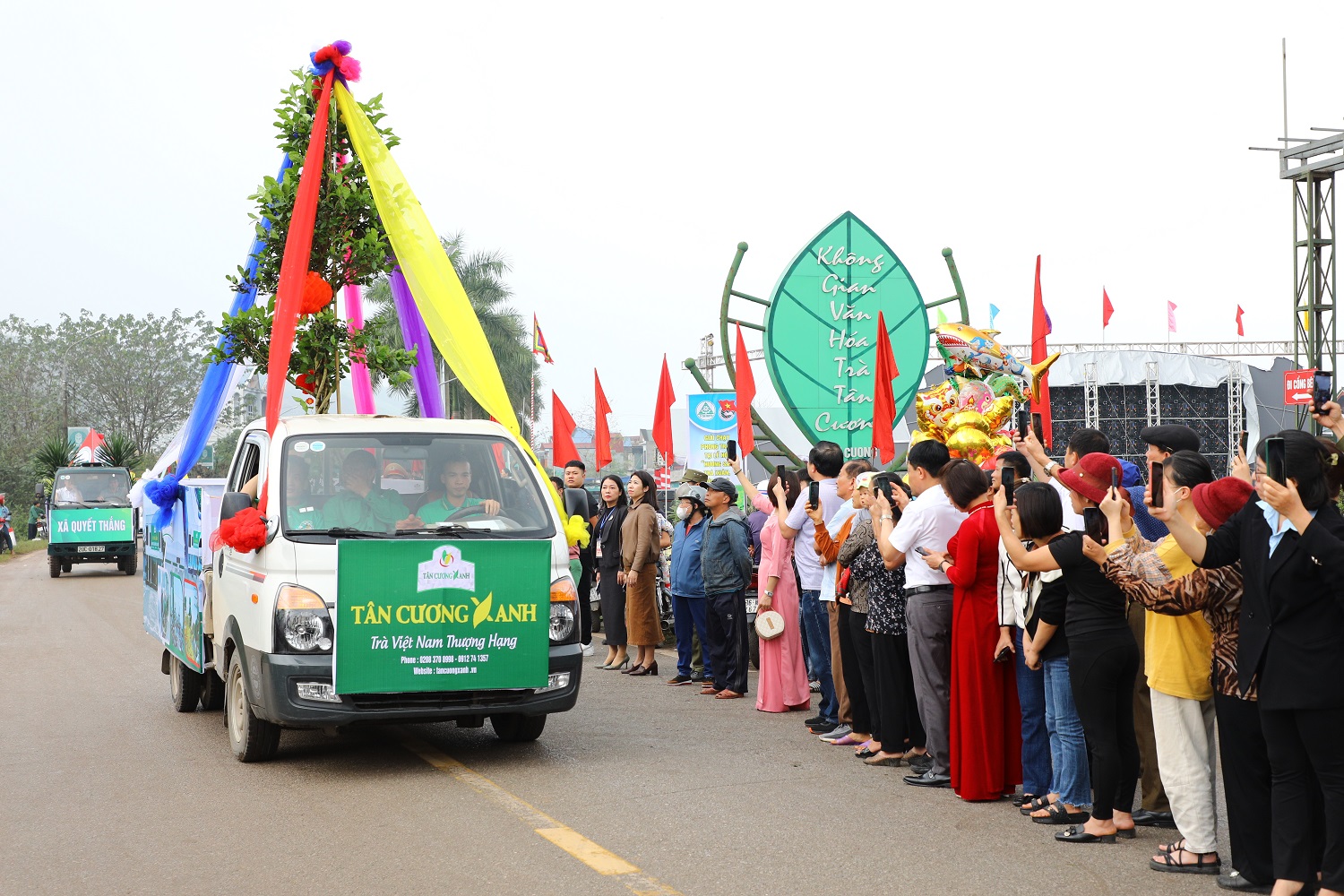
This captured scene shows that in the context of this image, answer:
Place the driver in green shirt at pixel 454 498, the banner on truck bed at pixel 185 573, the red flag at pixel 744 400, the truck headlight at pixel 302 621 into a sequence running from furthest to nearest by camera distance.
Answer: the red flag at pixel 744 400
the banner on truck bed at pixel 185 573
the driver in green shirt at pixel 454 498
the truck headlight at pixel 302 621

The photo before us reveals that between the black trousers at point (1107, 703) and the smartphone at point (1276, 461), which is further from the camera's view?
the black trousers at point (1107, 703)

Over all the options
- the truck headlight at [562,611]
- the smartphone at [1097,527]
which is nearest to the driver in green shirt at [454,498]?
the truck headlight at [562,611]

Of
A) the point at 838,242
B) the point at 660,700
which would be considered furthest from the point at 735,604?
the point at 838,242

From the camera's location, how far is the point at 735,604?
10336 millimetres

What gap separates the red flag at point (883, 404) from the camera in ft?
44.3

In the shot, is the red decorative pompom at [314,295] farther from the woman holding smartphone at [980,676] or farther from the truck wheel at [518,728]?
the woman holding smartphone at [980,676]

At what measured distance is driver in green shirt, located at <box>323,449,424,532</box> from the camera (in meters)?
7.29

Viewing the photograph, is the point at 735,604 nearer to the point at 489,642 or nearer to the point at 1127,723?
the point at 489,642

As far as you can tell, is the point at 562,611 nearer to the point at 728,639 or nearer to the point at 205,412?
the point at 728,639

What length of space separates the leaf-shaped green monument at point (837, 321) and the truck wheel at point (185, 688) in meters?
8.92

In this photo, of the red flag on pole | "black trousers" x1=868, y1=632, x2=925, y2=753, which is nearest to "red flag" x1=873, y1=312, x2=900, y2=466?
the red flag on pole

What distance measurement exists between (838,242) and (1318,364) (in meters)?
17.5

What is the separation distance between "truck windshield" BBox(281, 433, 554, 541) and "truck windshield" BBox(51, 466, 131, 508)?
21858 millimetres

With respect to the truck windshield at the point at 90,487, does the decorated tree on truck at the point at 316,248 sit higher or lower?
higher
